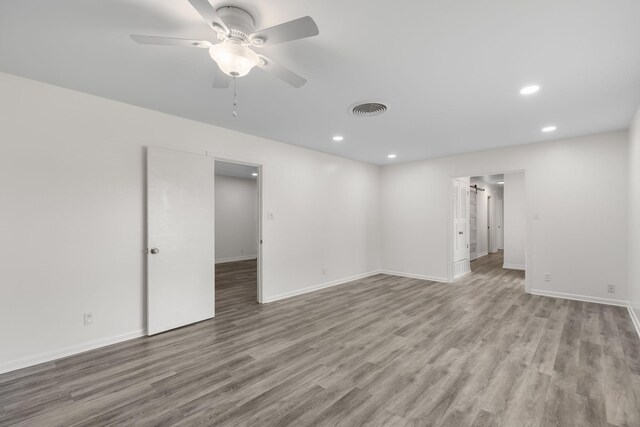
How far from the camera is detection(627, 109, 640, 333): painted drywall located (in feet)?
10.5

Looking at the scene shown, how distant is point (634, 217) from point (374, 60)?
12.7ft

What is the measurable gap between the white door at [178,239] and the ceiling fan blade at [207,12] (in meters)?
2.17

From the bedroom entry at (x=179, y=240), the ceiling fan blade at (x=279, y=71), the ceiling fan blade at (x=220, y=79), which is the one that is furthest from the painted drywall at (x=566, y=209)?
the ceiling fan blade at (x=220, y=79)

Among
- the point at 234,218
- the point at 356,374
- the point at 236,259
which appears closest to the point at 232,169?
the point at 234,218

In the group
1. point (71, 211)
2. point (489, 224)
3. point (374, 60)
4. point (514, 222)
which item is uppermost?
point (374, 60)

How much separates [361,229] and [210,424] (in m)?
4.79

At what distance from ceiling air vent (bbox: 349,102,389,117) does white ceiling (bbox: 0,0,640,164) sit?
4.4 inches

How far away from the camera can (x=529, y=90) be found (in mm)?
2740

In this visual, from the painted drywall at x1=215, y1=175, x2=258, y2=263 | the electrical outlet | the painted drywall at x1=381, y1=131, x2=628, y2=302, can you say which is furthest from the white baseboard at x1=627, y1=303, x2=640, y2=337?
the painted drywall at x1=215, y1=175, x2=258, y2=263

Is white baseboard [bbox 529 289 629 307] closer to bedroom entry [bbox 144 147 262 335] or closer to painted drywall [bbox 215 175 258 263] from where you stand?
bedroom entry [bbox 144 147 262 335]

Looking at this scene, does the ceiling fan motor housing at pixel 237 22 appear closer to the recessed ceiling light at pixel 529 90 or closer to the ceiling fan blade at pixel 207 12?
the ceiling fan blade at pixel 207 12

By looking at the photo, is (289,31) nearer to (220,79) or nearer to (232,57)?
(232,57)

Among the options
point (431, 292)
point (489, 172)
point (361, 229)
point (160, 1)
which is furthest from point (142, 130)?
point (489, 172)

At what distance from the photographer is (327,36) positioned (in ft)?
6.38
